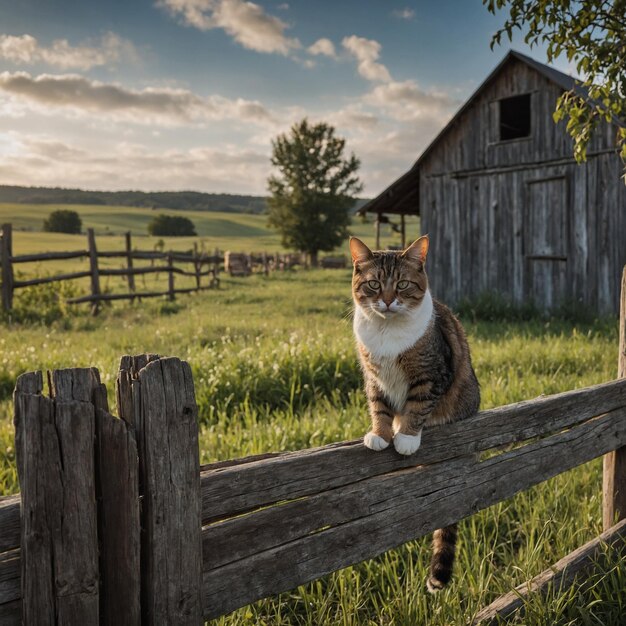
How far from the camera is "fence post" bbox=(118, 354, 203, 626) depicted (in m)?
1.81

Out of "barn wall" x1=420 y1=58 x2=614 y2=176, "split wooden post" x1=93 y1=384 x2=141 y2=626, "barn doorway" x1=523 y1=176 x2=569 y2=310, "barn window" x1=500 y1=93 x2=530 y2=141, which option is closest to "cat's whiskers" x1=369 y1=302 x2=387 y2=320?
"split wooden post" x1=93 y1=384 x2=141 y2=626

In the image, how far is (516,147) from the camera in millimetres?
13852

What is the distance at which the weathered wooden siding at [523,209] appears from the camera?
12602 millimetres

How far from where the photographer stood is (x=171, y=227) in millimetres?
82312

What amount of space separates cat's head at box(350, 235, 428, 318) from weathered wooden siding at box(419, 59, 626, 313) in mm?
10871

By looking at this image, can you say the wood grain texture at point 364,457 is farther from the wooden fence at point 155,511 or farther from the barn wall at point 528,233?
the barn wall at point 528,233

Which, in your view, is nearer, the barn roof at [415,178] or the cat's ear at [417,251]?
the cat's ear at [417,251]

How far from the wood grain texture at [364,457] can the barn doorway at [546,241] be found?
1048 cm

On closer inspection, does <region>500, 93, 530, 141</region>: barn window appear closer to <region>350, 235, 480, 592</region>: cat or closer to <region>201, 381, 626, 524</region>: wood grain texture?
<region>201, 381, 626, 524</region>: wood grain texture

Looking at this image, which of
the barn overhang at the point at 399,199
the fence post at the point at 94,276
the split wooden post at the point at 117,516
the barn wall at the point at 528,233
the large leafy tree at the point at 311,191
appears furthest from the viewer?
the large leafy tree at the point at 311,191

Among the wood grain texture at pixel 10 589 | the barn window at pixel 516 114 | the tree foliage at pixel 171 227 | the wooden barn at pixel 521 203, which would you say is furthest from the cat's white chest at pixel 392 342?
the tree foliage at pixel 171 227

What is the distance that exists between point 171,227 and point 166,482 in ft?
275

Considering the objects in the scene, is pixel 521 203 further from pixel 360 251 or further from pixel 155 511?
pixel 155 511

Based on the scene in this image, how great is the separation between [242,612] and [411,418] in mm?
1430
